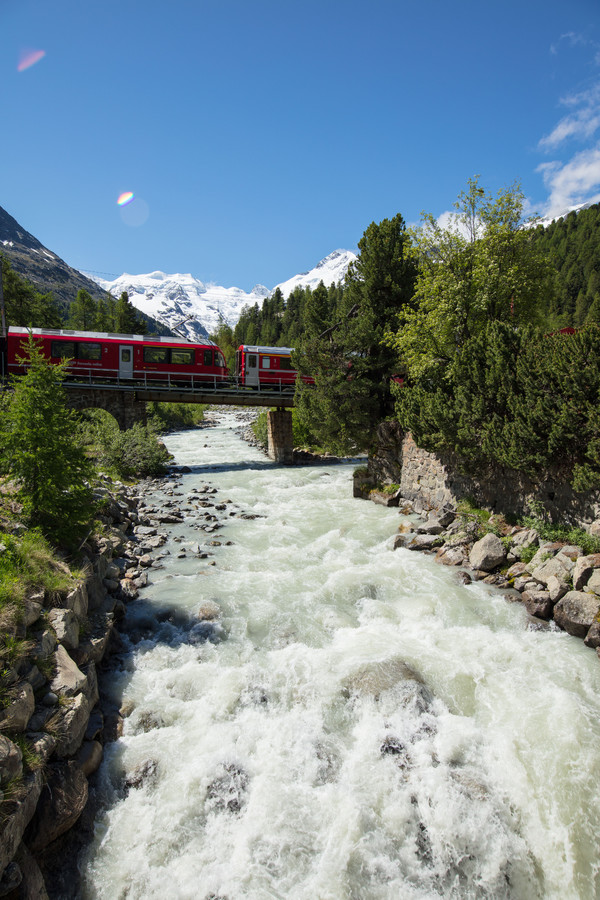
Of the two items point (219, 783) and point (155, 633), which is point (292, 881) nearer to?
point (219, 783)

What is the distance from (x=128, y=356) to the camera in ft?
90.4

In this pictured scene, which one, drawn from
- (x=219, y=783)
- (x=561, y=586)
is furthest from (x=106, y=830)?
(x=561, y=586)

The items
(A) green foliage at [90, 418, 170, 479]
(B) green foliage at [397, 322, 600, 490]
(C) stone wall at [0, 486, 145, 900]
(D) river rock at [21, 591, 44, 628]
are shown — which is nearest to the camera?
(C) stone wall at [0, 486, 145, 900]

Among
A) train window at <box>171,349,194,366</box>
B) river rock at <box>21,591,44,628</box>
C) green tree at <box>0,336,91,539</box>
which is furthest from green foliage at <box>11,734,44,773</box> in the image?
train window at <box>171,349,194,366</box>

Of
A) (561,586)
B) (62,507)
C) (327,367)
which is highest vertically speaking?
(327,367)

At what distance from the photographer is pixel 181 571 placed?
11.6m

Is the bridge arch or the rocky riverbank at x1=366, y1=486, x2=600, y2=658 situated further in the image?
the bridge arch

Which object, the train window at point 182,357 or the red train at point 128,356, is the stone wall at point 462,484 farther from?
the train window at point 182,357

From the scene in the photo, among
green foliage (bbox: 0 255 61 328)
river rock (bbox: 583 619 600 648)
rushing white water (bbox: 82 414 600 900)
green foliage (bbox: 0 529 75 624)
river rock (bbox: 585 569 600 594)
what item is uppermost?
green foliage (bbox: 0 255 61 328)

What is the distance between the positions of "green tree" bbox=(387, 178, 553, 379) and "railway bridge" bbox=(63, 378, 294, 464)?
12827 mm

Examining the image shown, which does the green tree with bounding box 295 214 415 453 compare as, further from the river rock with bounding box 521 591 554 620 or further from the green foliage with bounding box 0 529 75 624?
the green foliage with bounding box 0 529 75 624

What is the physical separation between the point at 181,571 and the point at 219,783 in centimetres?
659

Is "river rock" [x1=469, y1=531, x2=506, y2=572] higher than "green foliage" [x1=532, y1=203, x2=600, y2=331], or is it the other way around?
"green foliage" [x1=532, y1=203, x2=600, y2=331]

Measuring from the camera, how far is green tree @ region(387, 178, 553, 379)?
52.1 feet
